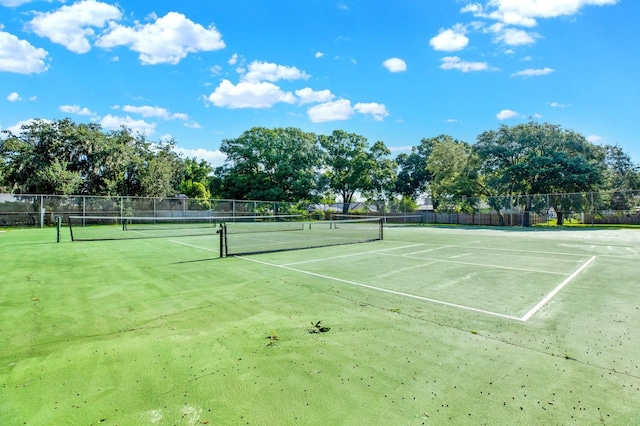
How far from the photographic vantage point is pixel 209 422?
7.48ft

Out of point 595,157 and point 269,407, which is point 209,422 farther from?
point 595,157

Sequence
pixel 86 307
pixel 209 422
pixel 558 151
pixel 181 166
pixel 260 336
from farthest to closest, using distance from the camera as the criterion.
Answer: pixel 181 166 → pixel 558 151 → pixel 86 307 → pixel 260 336 → pixel 209 422

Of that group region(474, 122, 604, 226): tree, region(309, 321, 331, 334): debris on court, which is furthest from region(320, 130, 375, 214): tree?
region(309, 321, 331, 334): debris on court

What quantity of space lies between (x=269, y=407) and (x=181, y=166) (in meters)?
48.9

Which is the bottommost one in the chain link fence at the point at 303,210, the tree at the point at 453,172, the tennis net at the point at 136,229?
the tennis net at the point at 136,229

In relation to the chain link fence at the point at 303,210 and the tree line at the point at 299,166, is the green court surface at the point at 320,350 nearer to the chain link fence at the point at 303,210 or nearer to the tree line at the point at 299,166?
the chain link fence at the point at 303,210

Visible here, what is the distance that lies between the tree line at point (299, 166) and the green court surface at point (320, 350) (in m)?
30.0

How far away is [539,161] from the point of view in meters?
31.3

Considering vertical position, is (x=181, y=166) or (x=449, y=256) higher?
(x=181, y=166)

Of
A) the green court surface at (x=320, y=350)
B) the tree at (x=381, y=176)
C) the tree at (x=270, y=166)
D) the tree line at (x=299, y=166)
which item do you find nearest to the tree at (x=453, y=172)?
the tree line at (x=299, y=166)

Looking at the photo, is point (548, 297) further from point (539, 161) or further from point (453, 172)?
point (453, 172)

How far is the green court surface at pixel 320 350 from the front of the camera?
95.8 inches

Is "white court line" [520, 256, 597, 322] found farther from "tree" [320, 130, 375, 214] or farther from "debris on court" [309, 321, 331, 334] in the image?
"tree" [320, 130, 375, 214]

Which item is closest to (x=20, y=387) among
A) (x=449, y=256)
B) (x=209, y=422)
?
(x=209, y=422)
